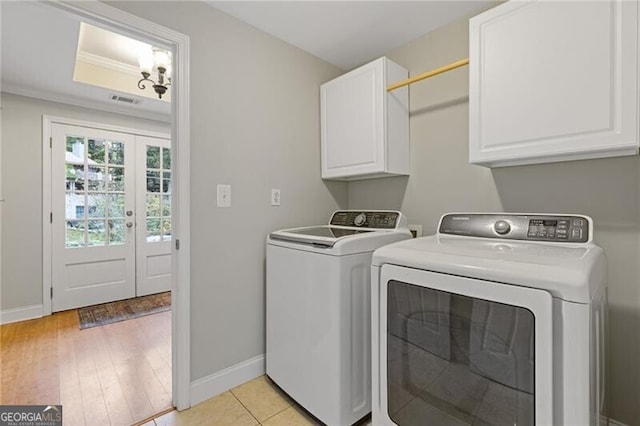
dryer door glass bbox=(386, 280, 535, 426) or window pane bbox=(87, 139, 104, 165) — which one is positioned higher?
window pane bbox=(87, 139, 104, 165)

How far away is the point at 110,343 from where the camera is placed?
2340mm

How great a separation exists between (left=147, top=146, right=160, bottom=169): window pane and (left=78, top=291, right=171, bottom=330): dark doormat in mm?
1611

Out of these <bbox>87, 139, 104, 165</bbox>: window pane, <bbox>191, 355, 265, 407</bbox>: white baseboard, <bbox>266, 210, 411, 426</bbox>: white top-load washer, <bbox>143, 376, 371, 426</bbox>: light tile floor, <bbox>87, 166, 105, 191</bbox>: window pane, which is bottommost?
<bbox>143, 376, 371, 426</bbox>: light tile floor

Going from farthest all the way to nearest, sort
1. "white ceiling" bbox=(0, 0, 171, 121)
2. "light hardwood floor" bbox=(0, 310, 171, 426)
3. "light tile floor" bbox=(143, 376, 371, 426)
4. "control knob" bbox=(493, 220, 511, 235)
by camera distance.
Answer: "white ceiling" bbox=(0, 0, 171, 121)
"light hardwood floor" bbox=(0, 310, 171, 426)
"light tile floor" bbox=(143, 376, 371, 426)
"control knob" bbox=(493, 220, 511, 235)

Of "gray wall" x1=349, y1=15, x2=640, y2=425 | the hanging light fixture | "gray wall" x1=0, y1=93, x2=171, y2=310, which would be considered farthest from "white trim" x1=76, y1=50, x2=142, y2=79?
"gray wall" x1=349, y1=15, x2=640, y2=425

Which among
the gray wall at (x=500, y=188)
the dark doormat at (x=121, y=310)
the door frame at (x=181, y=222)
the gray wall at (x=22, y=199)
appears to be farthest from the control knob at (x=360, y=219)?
the gray wall at (x=22, y=199)

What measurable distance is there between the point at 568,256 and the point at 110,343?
2.98 m

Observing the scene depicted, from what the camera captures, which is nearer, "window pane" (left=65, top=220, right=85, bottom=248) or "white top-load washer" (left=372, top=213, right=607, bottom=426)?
"white top-load washer" (left=372, top=213, right=607, bottom=426)

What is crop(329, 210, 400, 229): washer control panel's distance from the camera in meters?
1.83

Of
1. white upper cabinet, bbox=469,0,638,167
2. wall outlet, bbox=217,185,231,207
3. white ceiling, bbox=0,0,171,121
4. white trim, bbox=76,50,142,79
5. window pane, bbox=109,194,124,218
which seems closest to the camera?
white upper cabinet, bbox=469,0,638,167

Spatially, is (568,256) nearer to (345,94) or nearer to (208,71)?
(345,94)

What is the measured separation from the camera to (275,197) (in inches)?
78.3

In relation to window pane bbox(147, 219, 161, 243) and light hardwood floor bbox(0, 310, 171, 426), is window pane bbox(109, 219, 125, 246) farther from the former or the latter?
light hardwood floor bbox(0, 310, 171, 426)

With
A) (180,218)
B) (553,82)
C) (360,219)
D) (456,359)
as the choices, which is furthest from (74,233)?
(553,82)
